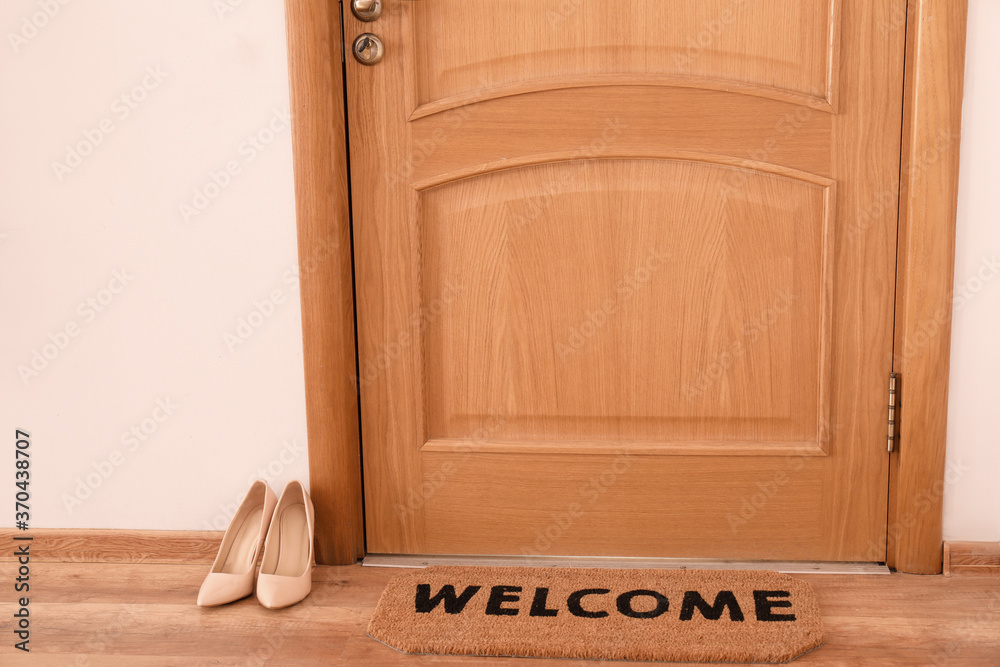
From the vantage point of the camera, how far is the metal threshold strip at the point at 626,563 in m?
1.50

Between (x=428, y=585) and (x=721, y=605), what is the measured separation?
54 centimetres

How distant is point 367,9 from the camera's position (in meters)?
1.43

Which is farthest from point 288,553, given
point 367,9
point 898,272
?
point 898,272

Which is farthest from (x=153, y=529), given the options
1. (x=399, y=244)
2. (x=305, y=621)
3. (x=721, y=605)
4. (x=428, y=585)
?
(x=721, y=605)

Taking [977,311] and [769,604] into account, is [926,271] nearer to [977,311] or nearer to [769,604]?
[977,311]

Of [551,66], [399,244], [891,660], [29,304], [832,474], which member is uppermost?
[551,66]

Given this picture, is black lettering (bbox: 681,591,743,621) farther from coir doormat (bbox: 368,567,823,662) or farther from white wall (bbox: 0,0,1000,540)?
white wall (bbox: 0,0,1000,540)

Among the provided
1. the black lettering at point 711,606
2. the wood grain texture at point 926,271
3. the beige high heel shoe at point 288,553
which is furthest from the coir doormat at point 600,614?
the wood grain texture at point 926,271

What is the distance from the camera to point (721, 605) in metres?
1.36

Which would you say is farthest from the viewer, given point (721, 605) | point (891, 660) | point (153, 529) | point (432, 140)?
point (153, 529)

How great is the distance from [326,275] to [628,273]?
0.58 metres

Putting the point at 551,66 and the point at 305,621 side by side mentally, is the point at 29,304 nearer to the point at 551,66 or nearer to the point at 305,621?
the point at 305,621

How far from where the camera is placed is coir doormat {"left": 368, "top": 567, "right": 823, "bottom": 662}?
1.25 meters

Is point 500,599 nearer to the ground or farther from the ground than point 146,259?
nearer to the ground
